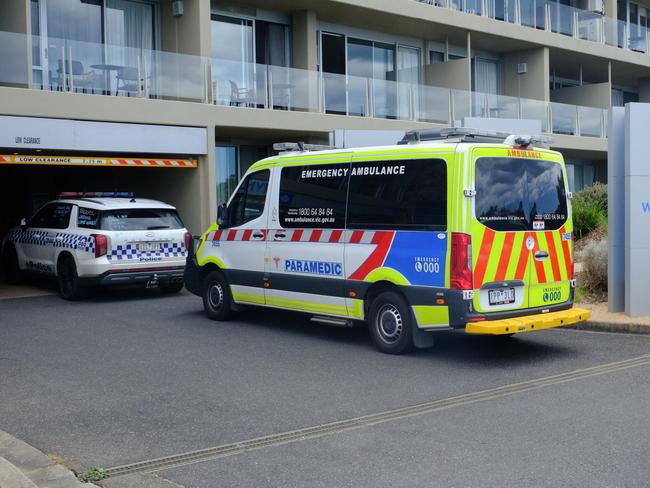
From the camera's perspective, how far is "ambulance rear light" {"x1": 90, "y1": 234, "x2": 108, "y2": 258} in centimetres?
1359

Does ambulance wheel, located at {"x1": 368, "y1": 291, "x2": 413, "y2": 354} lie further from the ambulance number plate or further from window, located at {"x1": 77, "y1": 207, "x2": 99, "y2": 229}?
window, located at {"x1": 77, "y1": 207, "x2": 99, "y2": 229}

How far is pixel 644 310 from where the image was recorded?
11.0 metres

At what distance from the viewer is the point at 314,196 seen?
33.6 feet

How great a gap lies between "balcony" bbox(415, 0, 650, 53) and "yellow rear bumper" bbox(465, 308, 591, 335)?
642 inches

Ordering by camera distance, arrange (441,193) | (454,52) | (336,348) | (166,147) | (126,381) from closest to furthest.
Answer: (126,381)
(441,193)
(336,348)
(166,147)
(454,52)

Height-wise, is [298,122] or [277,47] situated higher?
[277,47]

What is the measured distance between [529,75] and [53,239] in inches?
722

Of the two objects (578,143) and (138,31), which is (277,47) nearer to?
(138,31)

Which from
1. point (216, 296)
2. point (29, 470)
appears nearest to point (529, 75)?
point (216, 296)

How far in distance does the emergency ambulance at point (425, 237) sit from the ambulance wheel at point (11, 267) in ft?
25.3

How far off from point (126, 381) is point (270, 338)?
2662 millimetres

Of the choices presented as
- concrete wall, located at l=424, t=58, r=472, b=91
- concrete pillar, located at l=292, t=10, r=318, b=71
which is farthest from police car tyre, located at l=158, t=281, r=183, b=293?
concrete wall, located at l=424, t=58, r=472, b=91

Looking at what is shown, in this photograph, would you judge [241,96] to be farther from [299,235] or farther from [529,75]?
[529,75]

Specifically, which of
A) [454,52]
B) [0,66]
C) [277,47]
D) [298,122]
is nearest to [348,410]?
[0,66]
